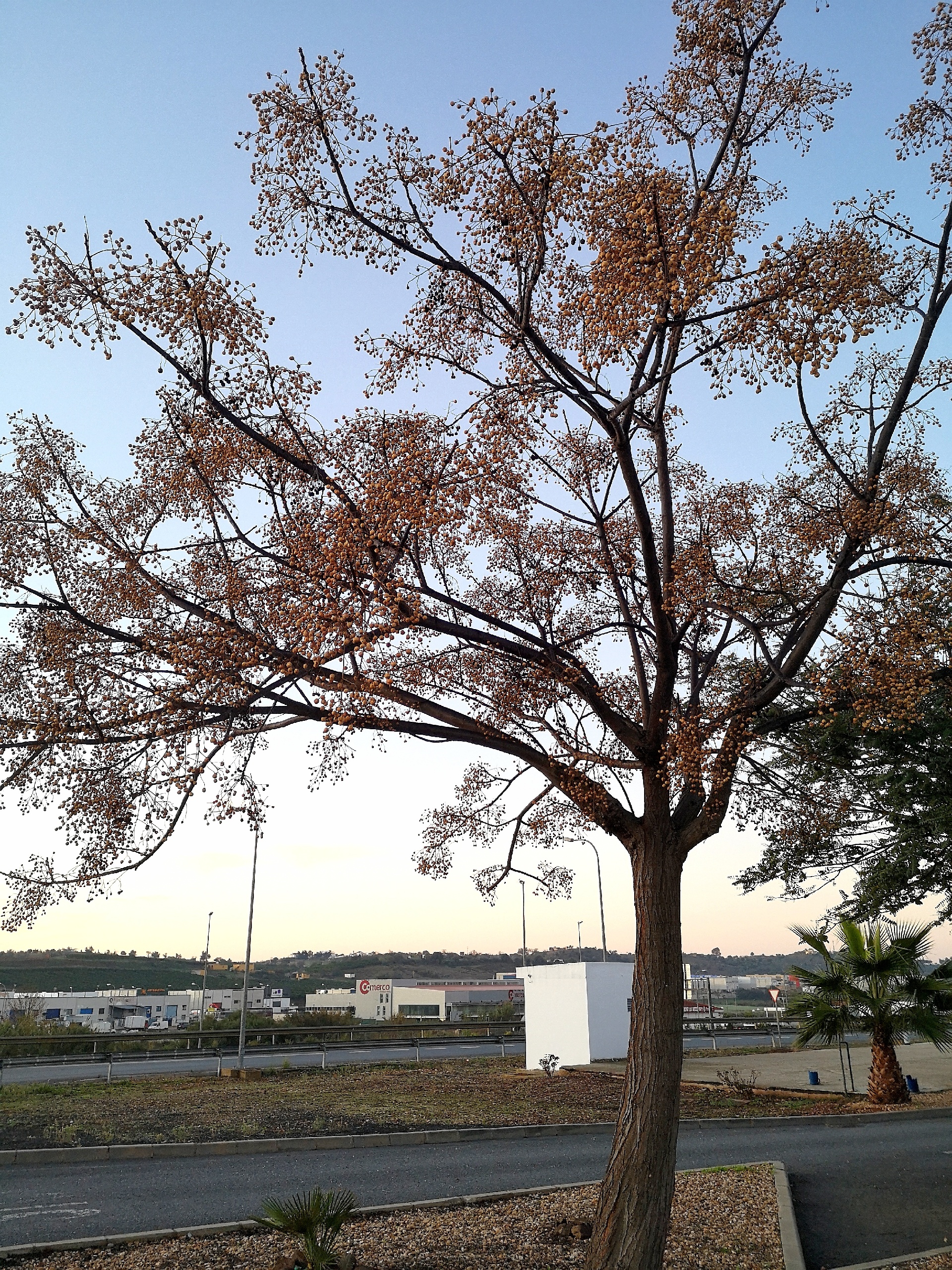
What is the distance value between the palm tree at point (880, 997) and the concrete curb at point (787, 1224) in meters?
7.34

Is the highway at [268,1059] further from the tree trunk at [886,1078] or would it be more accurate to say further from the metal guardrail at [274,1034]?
the tree trunk at [886,1078]

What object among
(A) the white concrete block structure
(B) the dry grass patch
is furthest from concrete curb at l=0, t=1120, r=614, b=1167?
(A) the white concrete block structure

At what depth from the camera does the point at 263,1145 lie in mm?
13141

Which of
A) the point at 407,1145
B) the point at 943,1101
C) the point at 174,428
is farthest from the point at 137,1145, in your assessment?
the point at 943,1101

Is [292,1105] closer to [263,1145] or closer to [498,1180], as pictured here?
[263,1145]

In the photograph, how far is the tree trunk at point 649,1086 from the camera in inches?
265

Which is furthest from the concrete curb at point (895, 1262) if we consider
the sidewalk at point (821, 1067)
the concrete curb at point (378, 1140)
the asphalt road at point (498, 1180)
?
the sidewalk at point (821, 1067)

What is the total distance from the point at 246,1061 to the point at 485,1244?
1010 inches

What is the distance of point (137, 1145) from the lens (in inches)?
503

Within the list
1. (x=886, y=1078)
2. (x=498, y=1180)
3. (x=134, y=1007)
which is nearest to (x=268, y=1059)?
(x=886, y=1078)

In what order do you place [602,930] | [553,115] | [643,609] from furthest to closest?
[602,930], [643,609], [553,115]

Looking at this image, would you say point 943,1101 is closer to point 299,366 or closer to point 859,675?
point 859,675

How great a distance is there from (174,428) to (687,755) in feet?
17.0

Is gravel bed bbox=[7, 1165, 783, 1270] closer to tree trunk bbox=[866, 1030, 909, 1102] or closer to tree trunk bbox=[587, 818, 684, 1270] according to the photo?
tree trunk bbox=[587, 818, 684, 1270]
